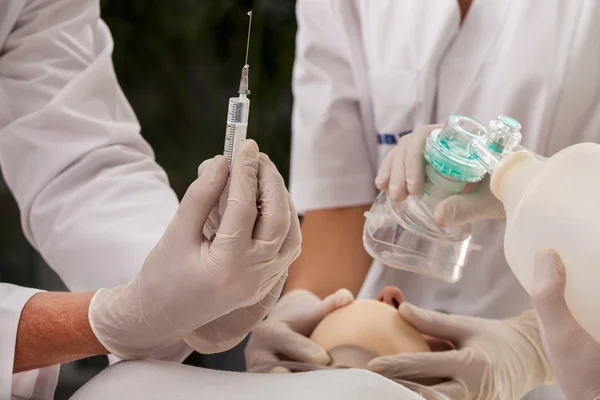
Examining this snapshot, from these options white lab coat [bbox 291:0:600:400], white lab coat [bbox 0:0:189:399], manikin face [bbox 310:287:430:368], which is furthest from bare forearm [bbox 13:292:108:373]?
white lab coat [bbox 291:0:600:400]

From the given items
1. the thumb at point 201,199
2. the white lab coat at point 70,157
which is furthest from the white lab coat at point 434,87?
the thumb at point 201,199

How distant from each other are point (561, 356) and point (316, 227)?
866 mm

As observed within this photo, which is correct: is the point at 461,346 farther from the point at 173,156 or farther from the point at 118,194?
the point at 173,156

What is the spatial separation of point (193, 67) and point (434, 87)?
1.24 m

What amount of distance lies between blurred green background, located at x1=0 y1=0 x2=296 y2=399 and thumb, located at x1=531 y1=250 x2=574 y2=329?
65.9 inches

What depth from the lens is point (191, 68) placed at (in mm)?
2498

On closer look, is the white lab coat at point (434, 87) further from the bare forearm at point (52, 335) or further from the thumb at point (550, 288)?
the bare forearm at point (52, 335)

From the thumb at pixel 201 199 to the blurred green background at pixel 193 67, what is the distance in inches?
60.0

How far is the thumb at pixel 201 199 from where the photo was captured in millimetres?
892

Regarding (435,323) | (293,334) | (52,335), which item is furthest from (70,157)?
(435,323)

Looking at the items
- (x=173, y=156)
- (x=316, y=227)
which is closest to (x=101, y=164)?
(x=316, y=227)

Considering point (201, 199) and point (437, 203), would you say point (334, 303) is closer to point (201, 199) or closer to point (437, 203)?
point (437, 203)

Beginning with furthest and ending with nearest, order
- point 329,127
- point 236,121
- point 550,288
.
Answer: point 329,127
point 236,121
point 550,288

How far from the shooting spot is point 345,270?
5.30ft
